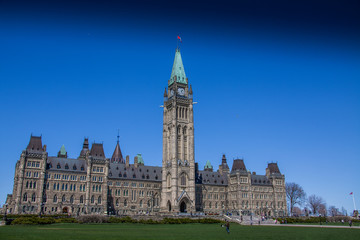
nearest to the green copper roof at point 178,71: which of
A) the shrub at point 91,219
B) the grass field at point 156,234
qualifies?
the shrub at point 91,219

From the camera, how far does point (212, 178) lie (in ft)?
428

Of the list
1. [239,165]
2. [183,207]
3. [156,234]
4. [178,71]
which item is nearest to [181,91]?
[178,71]

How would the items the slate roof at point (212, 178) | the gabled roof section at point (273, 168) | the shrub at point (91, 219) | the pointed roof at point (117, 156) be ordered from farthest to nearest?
1. the gabled roof section at point (273, 168)
2. the pointed roof at point (117, 156)
3. the slate roof at point (212, 178)
4. the shrub at point (91, 219)

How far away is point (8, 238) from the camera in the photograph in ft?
96.1

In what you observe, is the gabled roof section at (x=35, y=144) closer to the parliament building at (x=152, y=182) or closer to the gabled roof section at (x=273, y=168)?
the parliament building at (x=152, y=182)

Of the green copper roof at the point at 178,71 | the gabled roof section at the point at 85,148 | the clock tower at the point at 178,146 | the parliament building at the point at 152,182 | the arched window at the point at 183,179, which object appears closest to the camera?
the parliament building at the point at 152,182

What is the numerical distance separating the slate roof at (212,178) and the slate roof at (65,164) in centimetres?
4341

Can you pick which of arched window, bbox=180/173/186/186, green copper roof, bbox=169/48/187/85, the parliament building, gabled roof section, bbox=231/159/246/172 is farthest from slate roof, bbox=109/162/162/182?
green copper roof, bbox=169/48/187/85

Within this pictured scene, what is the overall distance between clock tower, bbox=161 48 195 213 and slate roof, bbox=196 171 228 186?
776 inches

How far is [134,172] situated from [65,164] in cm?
2412

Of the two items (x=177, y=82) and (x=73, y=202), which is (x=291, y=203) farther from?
(x=73, y=202)

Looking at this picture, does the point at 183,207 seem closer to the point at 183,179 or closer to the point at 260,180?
the point at 183,179

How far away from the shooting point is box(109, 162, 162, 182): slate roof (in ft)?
369

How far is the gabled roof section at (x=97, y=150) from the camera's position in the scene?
4158 inches
